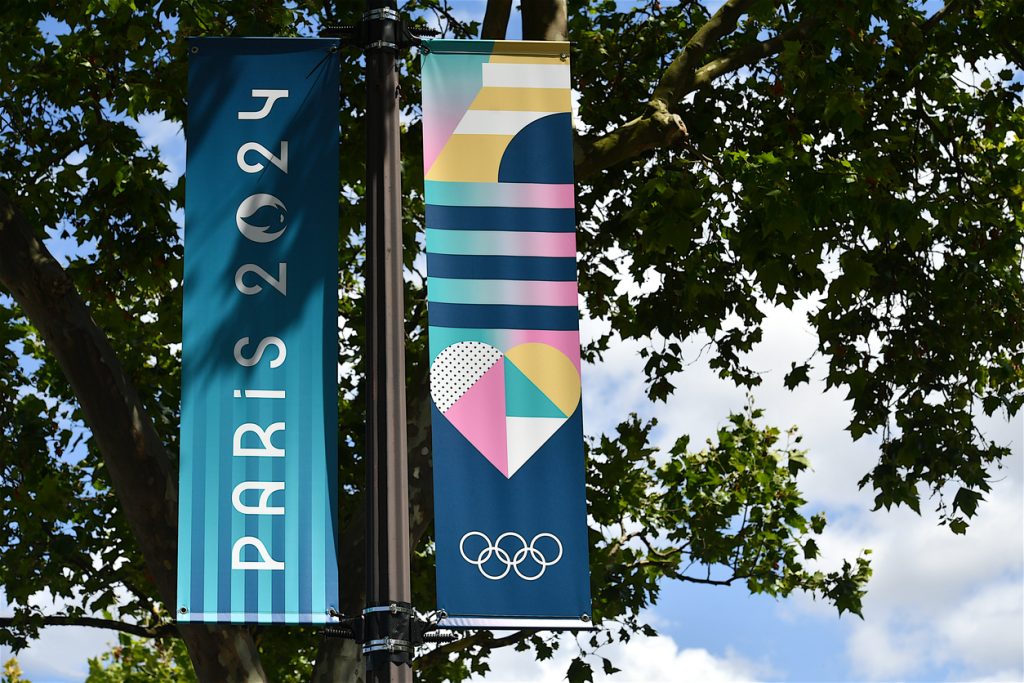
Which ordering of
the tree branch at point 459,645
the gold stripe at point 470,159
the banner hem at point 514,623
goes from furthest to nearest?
the tree branch at point 459,645 < the gold stripe at point 470,159 < the banner hem at point 514,623

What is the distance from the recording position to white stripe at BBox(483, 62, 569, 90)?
6.77 m

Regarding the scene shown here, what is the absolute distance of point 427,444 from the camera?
31.0ft

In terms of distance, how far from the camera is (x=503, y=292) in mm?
6344

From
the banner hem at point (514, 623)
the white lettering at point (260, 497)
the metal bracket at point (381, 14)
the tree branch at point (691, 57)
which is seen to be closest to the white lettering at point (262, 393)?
the white lettering at point (260, 497)

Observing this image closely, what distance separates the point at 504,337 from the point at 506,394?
0.94 ft

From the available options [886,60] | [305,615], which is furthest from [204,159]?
[886,60]

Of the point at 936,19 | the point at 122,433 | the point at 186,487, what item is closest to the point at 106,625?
the point at 122,433

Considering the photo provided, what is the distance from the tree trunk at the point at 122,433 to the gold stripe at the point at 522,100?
12.7 ft

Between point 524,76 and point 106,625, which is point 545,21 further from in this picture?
point 106,625

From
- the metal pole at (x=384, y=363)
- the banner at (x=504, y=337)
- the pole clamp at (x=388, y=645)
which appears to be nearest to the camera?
the pole clamp at (x=388, y=645)

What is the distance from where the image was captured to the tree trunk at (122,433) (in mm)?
8734

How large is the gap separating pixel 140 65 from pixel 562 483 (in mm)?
6792

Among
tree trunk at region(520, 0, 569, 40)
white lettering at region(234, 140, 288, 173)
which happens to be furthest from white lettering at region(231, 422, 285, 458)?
tree trunk at region(520, 0, 569, 40)

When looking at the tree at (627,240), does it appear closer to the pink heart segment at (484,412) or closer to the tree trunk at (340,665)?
the tree trunk at (340,665)
